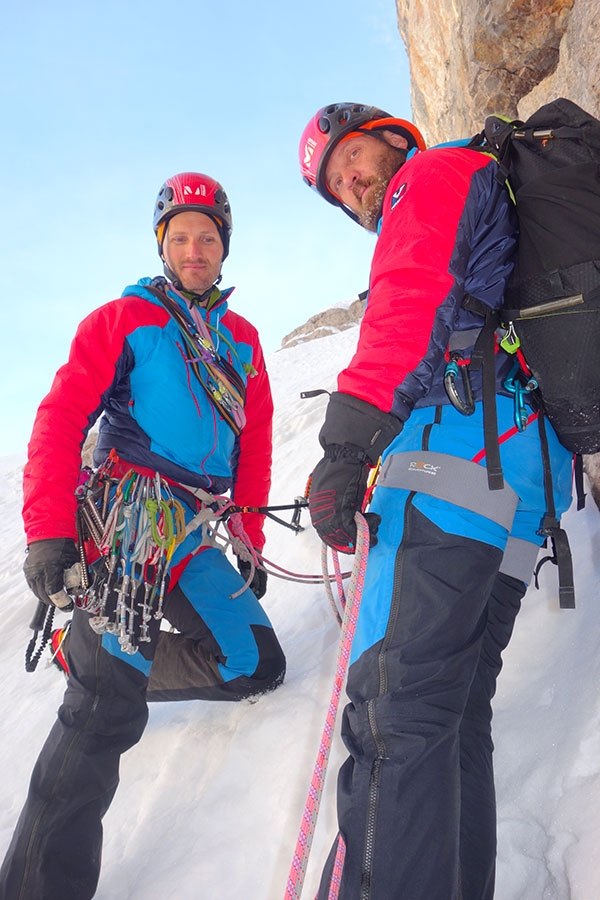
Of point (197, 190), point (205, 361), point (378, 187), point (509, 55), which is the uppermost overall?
point (509, 55)

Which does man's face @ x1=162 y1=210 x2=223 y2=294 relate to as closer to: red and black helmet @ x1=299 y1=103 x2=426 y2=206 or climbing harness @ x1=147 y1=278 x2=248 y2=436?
climbing harness @ x1=147 y1=278 x2=248 y2=436

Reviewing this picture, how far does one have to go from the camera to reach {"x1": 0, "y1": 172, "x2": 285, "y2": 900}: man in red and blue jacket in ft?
7.86

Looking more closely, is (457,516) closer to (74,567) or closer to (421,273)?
(421,273)

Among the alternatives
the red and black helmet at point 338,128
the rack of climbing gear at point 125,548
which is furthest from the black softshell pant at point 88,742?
the red and black helmet at point 338,128

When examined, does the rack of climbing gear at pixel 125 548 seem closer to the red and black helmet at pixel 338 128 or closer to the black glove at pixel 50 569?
the black glove at pixel 50 569

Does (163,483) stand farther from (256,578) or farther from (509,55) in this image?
(509,55)

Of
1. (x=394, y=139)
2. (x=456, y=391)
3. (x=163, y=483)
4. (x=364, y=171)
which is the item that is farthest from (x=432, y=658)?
(x=394, y=139)

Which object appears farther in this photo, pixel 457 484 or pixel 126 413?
pixel 126 413

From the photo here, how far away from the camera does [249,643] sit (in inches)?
124

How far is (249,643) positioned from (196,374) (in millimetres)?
1483

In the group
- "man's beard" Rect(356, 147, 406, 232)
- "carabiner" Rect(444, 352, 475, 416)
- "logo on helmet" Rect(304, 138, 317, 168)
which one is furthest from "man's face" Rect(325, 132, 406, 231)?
"carabiner" Rect(444, 352, 475, 416)

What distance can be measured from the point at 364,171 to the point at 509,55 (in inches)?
154

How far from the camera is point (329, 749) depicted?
165cm

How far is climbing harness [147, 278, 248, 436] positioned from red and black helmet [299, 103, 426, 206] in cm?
106
